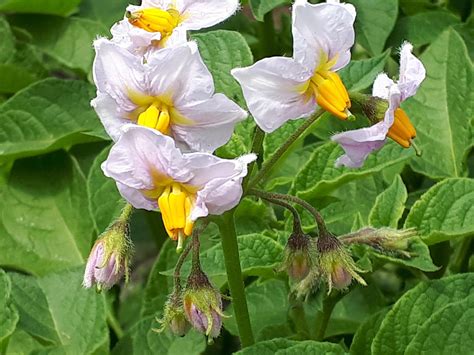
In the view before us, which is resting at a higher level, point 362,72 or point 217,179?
point 217,179

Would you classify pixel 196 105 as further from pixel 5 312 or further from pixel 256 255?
pixel 5 312

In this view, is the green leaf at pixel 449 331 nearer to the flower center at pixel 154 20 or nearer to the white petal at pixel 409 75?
the white petal at pixel 409 75

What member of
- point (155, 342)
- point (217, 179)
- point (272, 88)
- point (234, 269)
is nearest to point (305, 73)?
point (272, 88)

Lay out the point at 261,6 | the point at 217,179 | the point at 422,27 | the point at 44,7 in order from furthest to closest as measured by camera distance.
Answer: the point at 44,7 → the point at 422,27 → the point at 261,6 → the point at 217,179

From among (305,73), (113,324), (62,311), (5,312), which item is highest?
(305,73)

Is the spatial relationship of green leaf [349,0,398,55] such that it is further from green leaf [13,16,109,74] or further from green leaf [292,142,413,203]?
green leaf [13,16,109,74]
